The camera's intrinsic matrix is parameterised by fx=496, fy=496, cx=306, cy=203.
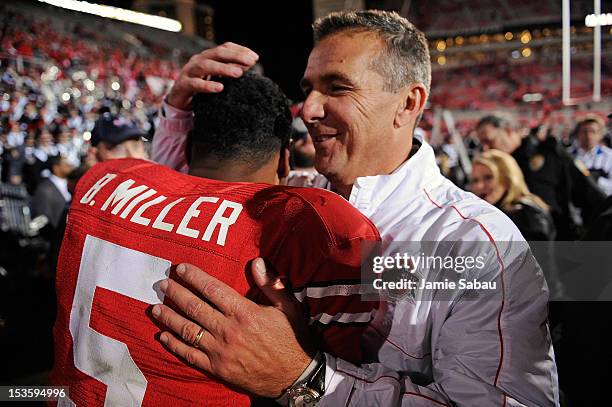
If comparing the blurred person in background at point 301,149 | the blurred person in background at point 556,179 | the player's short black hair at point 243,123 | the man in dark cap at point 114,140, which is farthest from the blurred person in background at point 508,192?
the man in dark cap at point 114,140

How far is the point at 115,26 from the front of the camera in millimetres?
17281

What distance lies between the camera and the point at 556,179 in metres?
3.78

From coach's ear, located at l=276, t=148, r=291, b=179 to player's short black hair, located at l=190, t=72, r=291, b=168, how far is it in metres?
0.02

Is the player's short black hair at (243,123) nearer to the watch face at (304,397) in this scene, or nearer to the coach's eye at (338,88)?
the coach's eye at (338,88)

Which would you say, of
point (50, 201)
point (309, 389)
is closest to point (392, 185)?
point (309, 389)

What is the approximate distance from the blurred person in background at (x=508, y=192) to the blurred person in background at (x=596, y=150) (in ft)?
4.24

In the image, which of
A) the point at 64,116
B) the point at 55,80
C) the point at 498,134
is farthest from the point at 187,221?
the point at 55,80

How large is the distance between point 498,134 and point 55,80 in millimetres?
9940

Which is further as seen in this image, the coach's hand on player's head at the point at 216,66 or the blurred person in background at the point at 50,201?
the blurred person in background at the point at 50,201

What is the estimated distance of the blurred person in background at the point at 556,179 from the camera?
356 cm

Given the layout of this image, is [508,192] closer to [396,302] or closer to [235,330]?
[396,302]

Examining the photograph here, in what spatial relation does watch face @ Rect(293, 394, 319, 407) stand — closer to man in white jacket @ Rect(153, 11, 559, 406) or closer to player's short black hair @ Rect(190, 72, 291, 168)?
man in white jacket @ Rect(153, 11, 559, 406)

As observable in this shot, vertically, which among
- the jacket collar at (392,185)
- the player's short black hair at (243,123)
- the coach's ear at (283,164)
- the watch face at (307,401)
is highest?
the player's short black hair at (243,123)

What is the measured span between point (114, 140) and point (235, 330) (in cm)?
240
